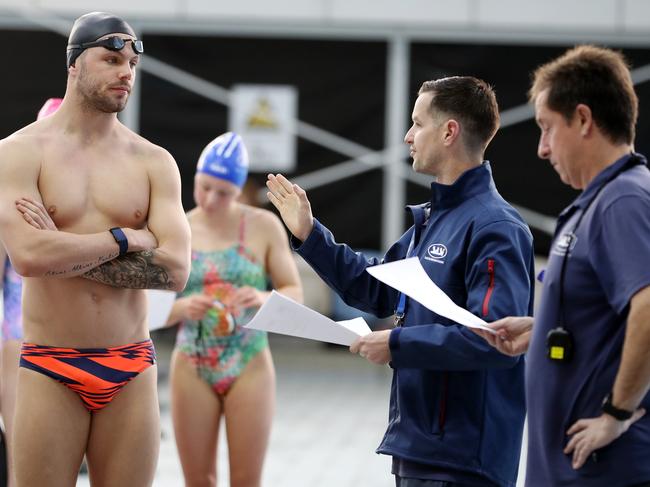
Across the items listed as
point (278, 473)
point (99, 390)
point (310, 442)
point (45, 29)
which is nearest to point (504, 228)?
point (99, 390)

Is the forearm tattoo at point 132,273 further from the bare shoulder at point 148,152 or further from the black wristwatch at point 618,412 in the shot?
the black wristwatch at point 618,412

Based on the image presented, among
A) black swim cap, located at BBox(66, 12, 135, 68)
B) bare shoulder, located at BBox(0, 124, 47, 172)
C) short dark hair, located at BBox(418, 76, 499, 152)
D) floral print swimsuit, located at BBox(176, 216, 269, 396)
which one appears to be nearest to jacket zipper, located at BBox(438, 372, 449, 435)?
short dark hair, located at BBox(418, 76, 499, 152)

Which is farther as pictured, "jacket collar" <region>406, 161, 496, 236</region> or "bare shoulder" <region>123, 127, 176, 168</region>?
"bare shoulder" <region>123, 127, 176, 168</region>

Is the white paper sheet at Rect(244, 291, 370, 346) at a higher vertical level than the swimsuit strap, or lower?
lower

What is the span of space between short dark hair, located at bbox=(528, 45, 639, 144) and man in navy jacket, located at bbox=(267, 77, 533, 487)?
0.59 meters

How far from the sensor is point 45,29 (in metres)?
11.2

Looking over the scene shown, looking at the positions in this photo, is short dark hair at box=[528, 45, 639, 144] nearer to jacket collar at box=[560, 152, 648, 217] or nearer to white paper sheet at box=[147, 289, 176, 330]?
jacket collar at box=[560, 152, 648, 217]

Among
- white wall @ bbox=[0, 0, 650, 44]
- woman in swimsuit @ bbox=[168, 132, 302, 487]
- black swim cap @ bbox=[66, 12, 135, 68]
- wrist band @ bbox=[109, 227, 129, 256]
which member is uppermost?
white wall @ bbox=[0, 0, 650, 44]

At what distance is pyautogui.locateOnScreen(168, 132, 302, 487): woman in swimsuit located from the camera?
16.3 ft

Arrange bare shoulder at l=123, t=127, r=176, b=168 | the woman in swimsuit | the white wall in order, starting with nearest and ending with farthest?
bare shoulder at l=123, t=127, r=176, b=168, the woman in swimsuit, the white wall

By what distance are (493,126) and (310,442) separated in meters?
4.90

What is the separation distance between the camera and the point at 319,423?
8727mm

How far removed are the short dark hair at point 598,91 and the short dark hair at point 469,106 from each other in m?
0.71

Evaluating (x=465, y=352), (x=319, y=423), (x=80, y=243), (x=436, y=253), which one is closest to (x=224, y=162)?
(x=80, y=243)
